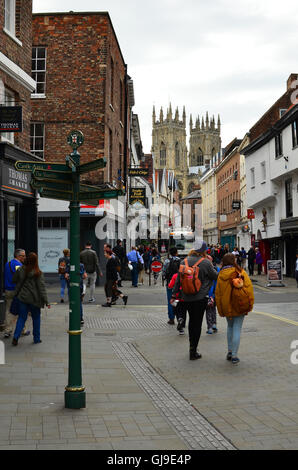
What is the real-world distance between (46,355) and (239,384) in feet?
11.0

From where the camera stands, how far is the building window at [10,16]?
1423 cm

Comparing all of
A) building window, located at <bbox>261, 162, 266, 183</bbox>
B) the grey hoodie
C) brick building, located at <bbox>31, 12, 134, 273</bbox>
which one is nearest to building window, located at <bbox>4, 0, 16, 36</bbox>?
the grey hoodie

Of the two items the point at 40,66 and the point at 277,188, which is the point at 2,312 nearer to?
the point at 40,66

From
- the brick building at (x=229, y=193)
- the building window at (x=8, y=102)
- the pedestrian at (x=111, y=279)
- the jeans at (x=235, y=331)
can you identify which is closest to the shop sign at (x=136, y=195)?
the pedestrian at (x=111, y=279)

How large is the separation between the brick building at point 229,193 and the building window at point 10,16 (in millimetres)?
39287

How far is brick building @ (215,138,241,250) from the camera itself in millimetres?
57209

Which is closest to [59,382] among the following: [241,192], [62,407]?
[62,407]

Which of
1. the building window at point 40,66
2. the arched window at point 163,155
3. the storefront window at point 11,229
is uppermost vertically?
the arched window at point 163,155

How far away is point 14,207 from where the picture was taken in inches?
599

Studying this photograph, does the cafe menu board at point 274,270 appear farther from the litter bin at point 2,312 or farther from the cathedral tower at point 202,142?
the cathedral tower at point 202,142

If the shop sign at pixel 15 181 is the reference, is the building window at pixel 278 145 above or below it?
above

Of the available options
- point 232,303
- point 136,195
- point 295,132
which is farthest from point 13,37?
point 295,132

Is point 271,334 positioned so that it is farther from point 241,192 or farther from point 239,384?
point 241,192

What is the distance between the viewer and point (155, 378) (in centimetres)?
777
